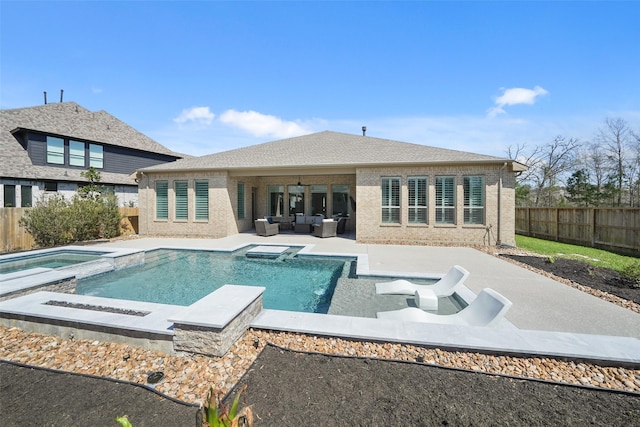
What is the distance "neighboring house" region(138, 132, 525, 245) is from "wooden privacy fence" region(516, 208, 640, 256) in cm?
386

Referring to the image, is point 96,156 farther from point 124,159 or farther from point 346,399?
point 346,399

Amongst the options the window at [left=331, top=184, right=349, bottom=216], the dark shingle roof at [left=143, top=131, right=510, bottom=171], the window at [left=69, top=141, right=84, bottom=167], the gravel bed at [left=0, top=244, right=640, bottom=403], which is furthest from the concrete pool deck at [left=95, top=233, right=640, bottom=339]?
the window at [left=69, top=141, right=84, bottom=167]

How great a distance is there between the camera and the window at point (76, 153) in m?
19.6

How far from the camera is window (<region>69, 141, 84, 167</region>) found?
1958cm

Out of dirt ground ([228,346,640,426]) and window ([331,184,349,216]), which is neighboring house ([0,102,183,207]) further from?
dirt ground ([228,346,640,426])

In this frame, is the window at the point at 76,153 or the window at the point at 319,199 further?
the window at the point at 76,153

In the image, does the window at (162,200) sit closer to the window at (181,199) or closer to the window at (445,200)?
the window at (181,199)

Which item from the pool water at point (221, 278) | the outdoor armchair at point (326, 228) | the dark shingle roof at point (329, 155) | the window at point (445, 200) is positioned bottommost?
the pool water at point (221, 278)

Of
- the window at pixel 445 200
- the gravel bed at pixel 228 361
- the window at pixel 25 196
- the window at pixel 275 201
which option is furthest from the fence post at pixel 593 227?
the window at pixel 25 196

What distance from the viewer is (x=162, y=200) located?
15.8 m

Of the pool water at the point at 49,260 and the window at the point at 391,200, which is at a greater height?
the window at the point at 391,200

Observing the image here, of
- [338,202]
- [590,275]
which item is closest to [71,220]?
[338,202]

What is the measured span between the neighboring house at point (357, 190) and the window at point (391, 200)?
5 centimetres

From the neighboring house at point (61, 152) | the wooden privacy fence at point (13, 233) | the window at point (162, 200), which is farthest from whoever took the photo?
the neighboring house at point (61, 152)
